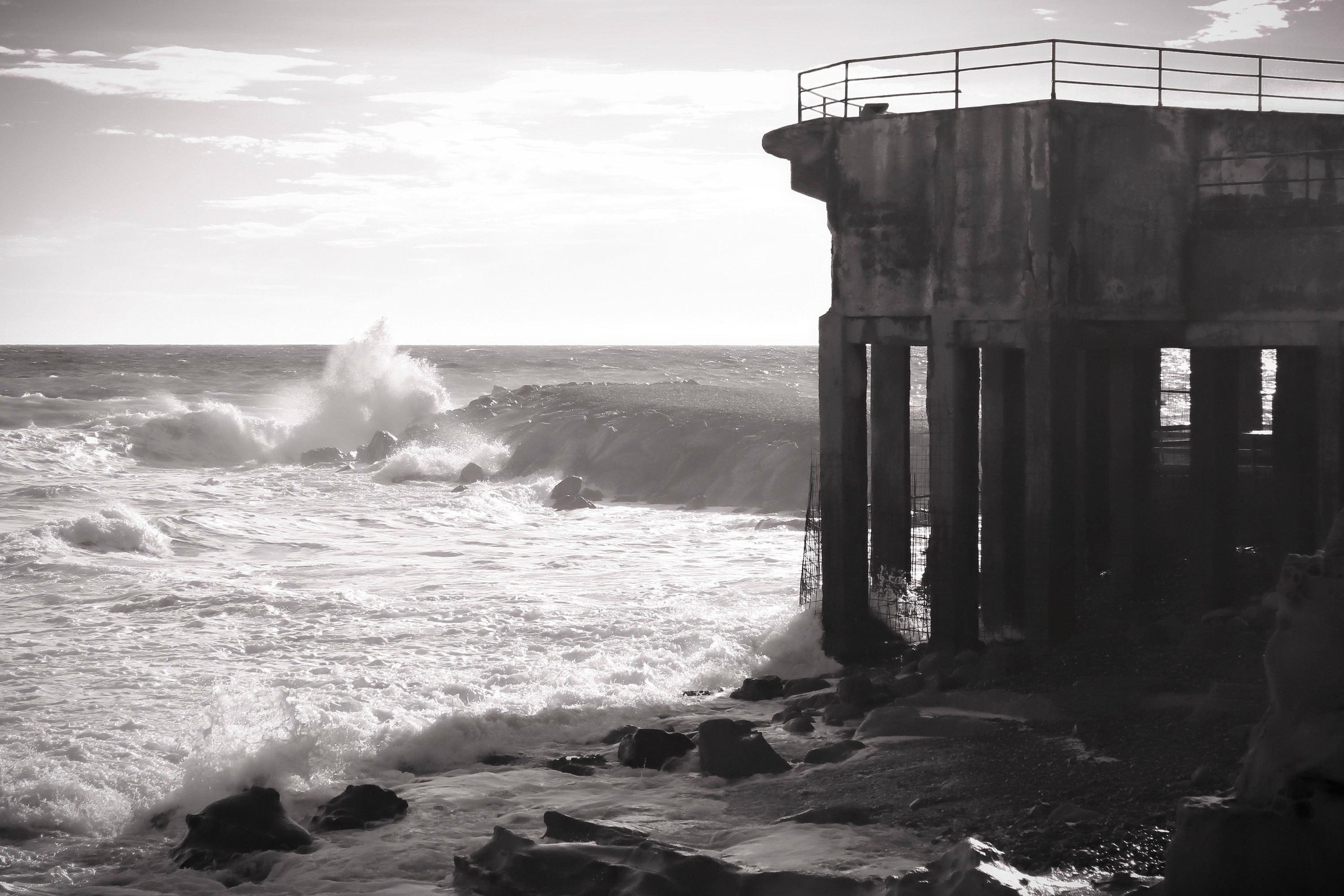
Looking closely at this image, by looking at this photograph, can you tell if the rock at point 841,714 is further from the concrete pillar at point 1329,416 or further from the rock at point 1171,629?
the concrete pillar at point 1329,416

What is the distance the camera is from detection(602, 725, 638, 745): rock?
37.2 feet

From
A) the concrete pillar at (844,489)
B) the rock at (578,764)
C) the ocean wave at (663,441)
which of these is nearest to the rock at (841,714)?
the concrete pillar at (844,489)

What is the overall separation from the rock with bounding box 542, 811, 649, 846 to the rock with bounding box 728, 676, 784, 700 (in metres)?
4.27

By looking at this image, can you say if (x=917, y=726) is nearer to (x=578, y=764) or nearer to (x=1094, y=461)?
(x=578, y=764)

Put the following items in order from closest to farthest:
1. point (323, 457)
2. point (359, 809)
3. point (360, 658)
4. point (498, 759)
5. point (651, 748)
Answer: point (359, 809)
point (651, 748)
point (498, 759)
point (360, 658)
point (323, 457)

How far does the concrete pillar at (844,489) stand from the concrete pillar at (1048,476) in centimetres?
199

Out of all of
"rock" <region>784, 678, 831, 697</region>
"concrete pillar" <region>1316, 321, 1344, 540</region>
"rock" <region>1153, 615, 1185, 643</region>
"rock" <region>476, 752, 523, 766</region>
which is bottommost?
"rock" <region>476, 752, 523, 766</region>

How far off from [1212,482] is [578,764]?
6826 mm

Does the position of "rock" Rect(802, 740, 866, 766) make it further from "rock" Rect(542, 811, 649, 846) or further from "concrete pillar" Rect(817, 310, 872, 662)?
"concrete pillar" Rect(817, 310, 872, 662)

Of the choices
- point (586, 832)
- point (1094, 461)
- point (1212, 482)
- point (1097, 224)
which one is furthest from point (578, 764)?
point (1097, 224)

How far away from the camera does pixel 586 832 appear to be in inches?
326

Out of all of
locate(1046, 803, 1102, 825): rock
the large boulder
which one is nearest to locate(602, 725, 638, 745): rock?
locate(1046, 803, 1102, 825): rock

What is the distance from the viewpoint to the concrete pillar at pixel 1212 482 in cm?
1255

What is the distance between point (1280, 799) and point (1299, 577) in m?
1.19
